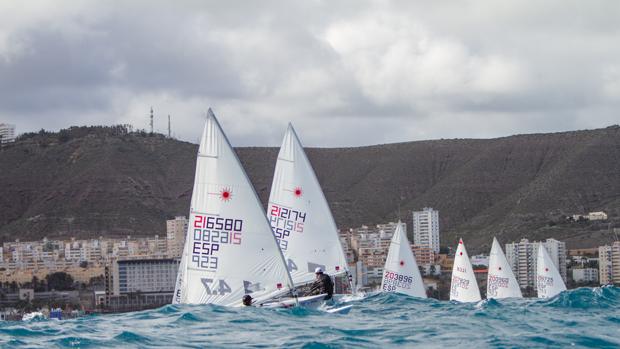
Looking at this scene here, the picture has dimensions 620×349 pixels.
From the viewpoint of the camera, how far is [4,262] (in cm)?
17825

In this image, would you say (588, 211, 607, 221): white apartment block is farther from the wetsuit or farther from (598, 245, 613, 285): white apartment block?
the wetsuit

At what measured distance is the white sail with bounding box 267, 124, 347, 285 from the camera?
1794 inches

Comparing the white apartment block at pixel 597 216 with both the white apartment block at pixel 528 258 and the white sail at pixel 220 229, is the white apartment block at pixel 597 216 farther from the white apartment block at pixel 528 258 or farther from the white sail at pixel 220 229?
the white sail at pixel 220 229

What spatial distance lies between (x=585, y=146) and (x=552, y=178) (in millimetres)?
9872

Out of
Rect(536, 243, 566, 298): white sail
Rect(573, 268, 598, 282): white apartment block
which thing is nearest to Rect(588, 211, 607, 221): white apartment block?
Rect(573, 268, 598, 282): white apartment block

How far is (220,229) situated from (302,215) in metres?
10.1

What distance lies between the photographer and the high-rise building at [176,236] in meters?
175

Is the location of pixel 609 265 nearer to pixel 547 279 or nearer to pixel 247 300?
pixel 547 279

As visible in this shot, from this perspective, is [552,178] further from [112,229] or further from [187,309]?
[187,309]

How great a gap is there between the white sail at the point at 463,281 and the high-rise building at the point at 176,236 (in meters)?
102

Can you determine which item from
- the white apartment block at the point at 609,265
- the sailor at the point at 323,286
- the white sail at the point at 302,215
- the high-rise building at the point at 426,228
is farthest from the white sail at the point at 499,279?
the high-rise building at the point at 426,228

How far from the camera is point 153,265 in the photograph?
523 ft

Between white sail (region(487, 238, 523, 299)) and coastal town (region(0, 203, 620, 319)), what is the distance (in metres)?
46.1

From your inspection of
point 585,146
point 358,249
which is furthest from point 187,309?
point 585,146
